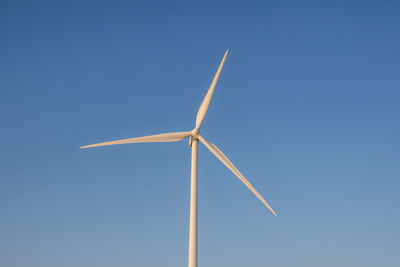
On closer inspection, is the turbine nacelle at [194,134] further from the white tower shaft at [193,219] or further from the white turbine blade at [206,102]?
the white tower shaft at [193,219]

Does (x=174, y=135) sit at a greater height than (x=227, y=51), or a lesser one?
lesser

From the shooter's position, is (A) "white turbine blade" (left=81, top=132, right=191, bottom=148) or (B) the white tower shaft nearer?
(B) the white tower shaft

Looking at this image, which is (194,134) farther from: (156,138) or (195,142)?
(156,138)

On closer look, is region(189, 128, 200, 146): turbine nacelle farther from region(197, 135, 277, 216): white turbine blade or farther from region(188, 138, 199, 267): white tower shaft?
region(188, 138, 199, 267): white tower shaft

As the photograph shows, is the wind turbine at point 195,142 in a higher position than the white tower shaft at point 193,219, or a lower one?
higher

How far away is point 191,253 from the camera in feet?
100

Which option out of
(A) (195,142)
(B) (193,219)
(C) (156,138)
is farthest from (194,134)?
(B) (193,219)

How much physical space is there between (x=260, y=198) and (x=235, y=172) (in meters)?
2.77

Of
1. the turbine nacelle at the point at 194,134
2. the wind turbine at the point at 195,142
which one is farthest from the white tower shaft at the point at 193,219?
the turbine nacelle at the point at 194,134

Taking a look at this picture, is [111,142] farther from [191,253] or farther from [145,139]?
[191,253]

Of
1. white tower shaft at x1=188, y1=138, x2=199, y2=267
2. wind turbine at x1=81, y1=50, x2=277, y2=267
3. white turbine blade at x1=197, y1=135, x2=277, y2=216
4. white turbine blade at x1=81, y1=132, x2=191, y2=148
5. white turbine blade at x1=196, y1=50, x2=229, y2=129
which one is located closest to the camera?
white tower shaft at x1=188, y1=138, x2=199, y2=267

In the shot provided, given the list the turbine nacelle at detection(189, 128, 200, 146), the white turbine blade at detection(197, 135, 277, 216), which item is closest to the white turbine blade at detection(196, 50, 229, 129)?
the turbine nacelle at detection(189, 128, 200, 146)

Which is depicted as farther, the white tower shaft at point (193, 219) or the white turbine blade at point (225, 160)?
the white turbine blade at point (225, 160)

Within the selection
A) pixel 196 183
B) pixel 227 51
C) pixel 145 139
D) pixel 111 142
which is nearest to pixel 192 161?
pixel 196 183
